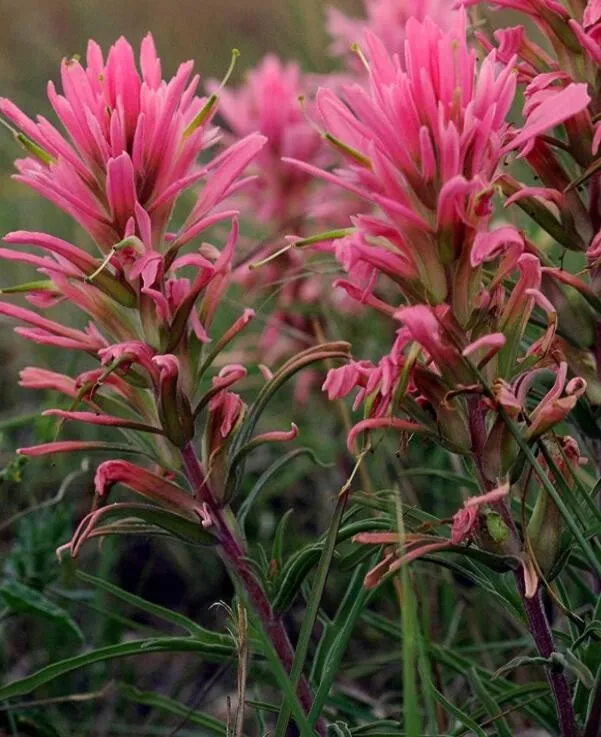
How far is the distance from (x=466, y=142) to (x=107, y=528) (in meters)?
0.49

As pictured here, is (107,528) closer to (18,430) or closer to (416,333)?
(416,333)

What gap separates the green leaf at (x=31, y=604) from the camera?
1.18m

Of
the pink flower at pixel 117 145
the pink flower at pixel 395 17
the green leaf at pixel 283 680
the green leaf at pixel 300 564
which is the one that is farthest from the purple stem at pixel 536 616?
the pink flower at pixel 395 17

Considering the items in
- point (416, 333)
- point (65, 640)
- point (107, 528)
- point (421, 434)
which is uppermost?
point (416, 333)

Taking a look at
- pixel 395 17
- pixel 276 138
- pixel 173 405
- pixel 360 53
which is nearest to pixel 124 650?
pixel 173 405

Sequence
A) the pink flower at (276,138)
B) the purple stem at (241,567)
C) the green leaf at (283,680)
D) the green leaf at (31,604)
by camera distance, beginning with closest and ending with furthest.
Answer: the green leaf at (283,680) < the purple stem at (241,567) < the green leaf at (31,604) < the pink flower at (276,138)

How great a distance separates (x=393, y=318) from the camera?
2.96 feet

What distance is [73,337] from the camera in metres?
0.94

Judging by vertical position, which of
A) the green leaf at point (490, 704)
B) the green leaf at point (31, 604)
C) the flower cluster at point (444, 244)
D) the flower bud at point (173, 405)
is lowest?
the green leaf at point (31, 604)

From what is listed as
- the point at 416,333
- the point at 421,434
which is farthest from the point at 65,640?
the point at 416,333

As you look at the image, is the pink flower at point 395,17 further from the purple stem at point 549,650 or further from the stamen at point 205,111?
the purple stem at point 549,650

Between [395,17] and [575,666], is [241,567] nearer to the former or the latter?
[575,666]

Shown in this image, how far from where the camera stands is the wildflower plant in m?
0.78

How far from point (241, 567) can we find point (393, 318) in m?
0.29
